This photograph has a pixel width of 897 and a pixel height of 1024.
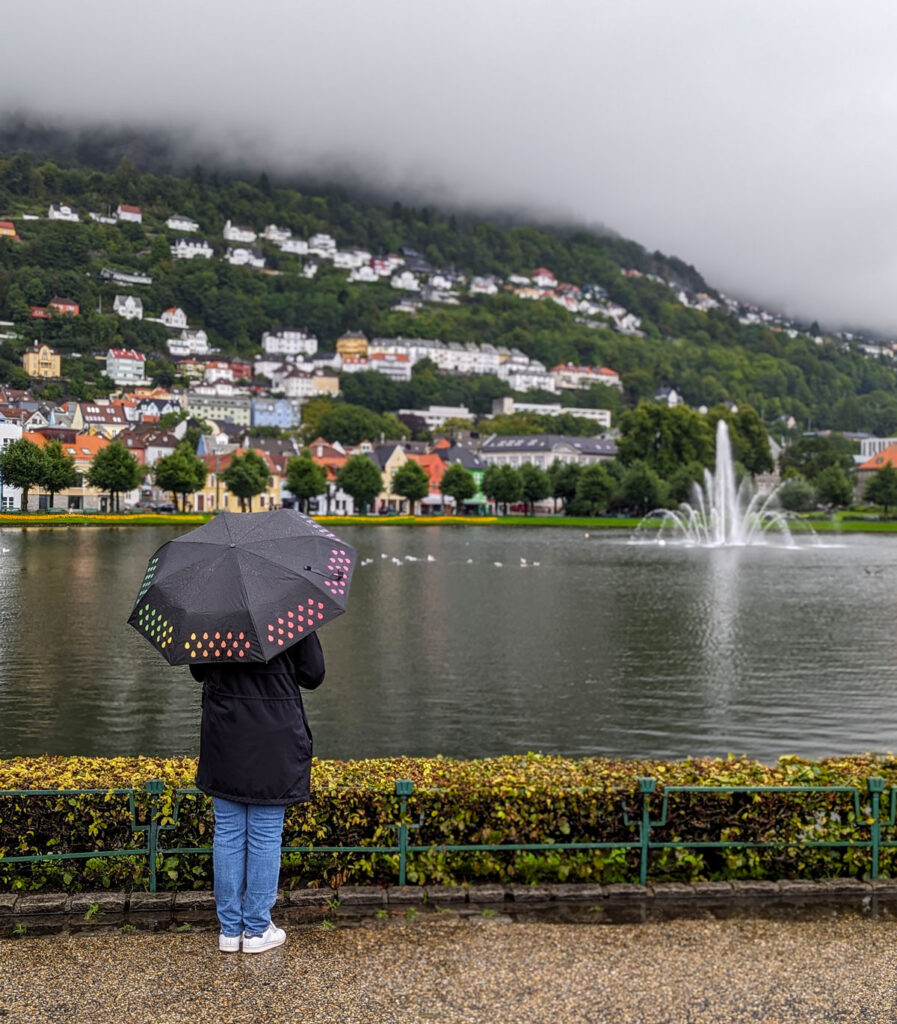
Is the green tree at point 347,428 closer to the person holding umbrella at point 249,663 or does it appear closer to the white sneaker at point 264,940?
the person holding umbrella at point 249,663

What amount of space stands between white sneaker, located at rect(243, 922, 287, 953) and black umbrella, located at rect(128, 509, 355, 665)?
1.67 m

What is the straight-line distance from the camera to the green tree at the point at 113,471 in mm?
91438

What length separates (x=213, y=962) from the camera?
5594 mm

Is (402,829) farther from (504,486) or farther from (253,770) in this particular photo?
(504,486)

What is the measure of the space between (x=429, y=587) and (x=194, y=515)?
55.2 meters

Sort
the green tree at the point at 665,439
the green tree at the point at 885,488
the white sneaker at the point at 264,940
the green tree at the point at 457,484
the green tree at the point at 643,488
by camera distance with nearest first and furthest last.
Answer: the white sneaker at the point at 264,940, the green tree at the point at 643,488, the green tree at the point at 665,439, the green tree at the point at 885,488, the green tree at the point at 457,484

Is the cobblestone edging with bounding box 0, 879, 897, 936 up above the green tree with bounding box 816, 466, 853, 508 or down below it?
below

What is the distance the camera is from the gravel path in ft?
16.6

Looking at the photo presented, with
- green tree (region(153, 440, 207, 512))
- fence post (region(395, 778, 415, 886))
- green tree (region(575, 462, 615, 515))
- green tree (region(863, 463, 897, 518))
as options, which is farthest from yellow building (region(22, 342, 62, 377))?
fence post (region(395, 778, 415, 886))

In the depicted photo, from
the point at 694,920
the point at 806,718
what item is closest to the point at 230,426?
the point at 806,718

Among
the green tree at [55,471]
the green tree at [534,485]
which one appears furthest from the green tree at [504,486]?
the green tree at [55,471]

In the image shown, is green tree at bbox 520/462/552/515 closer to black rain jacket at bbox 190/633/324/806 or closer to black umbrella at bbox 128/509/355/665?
black umbrella at bbox 128/509/355/665

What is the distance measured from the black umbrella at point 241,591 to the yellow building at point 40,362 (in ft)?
651

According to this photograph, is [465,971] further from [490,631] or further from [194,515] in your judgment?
[194,515]
